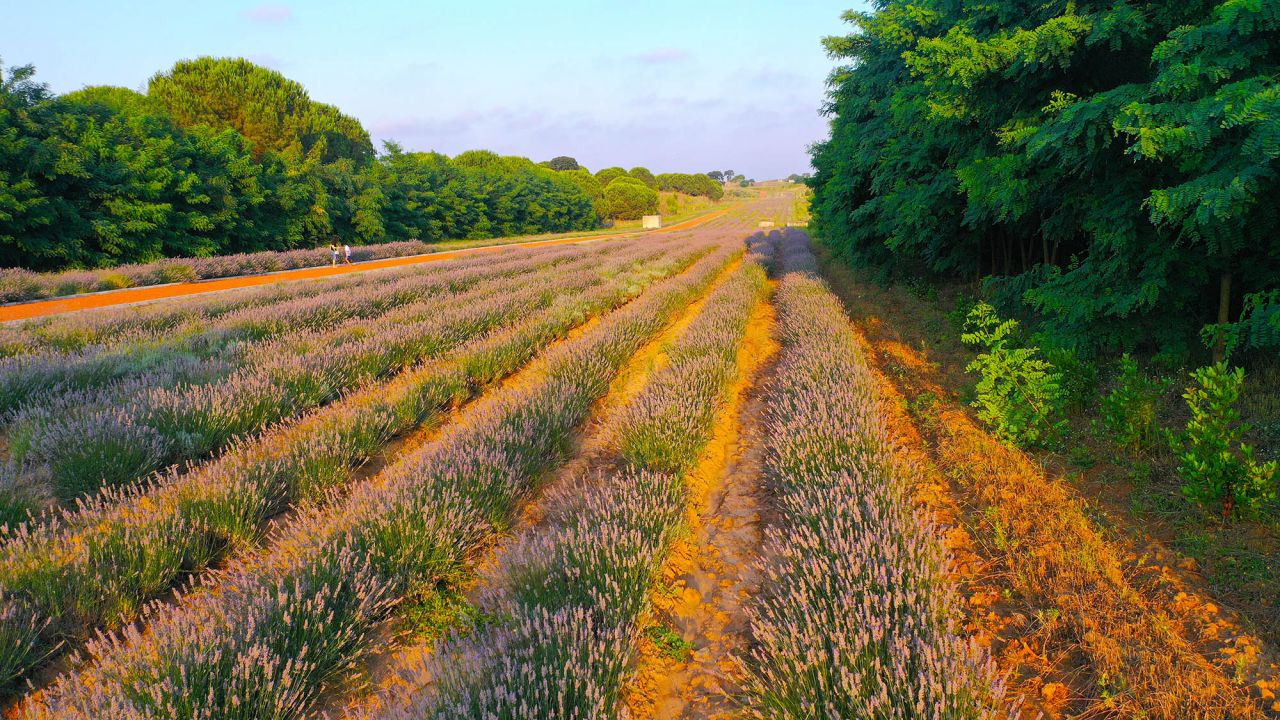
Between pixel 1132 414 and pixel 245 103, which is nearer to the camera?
pixel 1132 414

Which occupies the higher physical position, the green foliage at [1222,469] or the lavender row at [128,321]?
the lavender row at [128,321]

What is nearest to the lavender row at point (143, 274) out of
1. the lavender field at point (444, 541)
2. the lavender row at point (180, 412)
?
the lavender field at point (444, 541)

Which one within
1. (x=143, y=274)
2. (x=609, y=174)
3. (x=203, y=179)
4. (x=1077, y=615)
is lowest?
(x=1077, y=615)

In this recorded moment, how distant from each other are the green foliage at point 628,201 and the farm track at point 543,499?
5921cm

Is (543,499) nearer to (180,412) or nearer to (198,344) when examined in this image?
(180,412)

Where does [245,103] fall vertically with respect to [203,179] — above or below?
above

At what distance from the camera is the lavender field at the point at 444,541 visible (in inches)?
75.3

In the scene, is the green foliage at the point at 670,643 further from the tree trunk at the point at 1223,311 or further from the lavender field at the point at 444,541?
the tree trunk at the point at 1223,311

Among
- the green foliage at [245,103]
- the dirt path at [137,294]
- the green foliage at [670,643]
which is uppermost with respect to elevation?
the green foliage at [245,103]

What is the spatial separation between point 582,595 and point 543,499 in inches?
58.5

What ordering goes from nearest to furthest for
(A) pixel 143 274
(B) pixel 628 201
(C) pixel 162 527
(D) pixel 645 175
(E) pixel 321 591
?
(E) pixel 321 591 < (C) pixel 162 527 < (A) pixel 143 274 < (B) pixel 628 201 < (D) pixel 645 175

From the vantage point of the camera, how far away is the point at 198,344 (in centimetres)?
682

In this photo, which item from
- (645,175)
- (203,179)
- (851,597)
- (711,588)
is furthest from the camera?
(645,175)

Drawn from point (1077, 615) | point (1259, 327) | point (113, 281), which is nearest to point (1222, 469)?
point (1077, 615)
